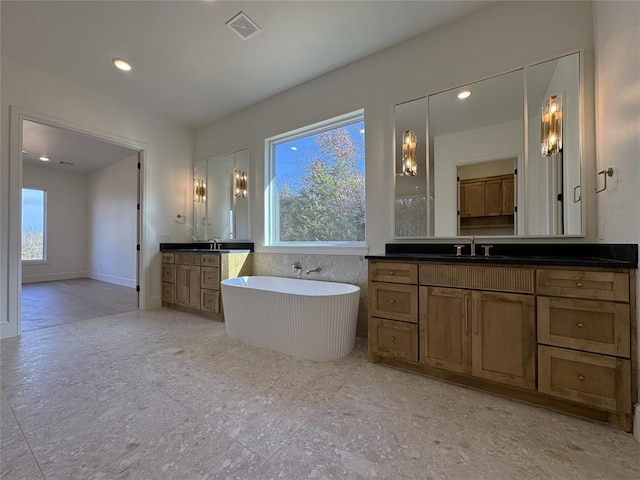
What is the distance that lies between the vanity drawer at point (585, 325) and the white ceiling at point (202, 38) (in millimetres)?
2393

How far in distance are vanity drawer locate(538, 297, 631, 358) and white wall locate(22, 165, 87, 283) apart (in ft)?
30.2

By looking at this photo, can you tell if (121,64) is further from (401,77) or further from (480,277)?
(480,277)

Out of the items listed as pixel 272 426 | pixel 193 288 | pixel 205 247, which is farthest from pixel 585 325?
pixel 205 247

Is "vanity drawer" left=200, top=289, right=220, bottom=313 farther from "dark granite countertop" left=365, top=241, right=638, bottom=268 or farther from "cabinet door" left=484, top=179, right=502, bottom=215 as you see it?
"cabinet door" left=484, top=179, right=502, bottom=215

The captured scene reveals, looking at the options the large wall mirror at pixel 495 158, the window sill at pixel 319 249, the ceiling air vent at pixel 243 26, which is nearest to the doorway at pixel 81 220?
the window sill at pixel 319 249

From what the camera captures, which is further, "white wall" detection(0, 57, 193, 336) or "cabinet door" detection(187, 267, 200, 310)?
"cabinet door" detection(187, 267, 200, 310)

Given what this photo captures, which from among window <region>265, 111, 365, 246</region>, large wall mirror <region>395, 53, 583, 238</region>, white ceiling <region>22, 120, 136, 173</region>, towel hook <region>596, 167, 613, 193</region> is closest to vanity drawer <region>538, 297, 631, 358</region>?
large wall mirror <region>395, 53, 583, 238</region>

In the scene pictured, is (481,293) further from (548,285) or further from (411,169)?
(411,169)

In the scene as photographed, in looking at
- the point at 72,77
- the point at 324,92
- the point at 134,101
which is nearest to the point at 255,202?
the point at 324,92

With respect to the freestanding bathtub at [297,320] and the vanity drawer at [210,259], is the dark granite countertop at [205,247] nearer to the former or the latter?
the vanity drawer at [210,259]

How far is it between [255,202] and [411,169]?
2.10 m

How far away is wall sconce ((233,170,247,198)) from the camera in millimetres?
3797

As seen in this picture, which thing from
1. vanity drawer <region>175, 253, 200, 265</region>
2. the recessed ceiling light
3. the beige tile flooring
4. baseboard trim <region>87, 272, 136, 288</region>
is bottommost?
the beige tile flooring

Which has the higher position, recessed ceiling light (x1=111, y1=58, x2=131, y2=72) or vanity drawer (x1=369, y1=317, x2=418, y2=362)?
recessed ceiling light (x1=111, y1=58, x2=131, y2=72)
